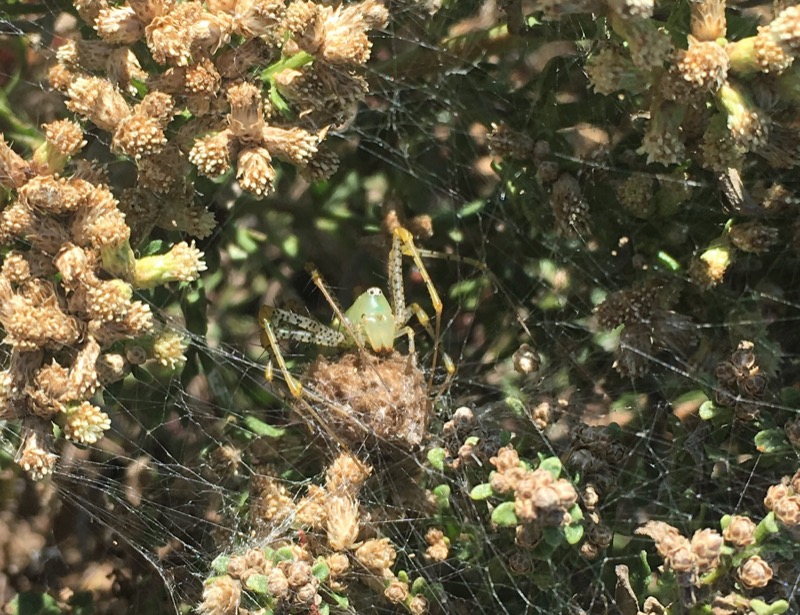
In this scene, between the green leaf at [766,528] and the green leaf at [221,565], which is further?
the green leaf at [221,565]

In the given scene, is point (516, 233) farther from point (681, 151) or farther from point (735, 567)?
point (735, 567)

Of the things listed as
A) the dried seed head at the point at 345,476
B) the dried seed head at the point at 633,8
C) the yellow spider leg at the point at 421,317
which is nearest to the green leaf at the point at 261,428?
the dried seed head at the point at 345,476

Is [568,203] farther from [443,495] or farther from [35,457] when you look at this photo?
[35,457]

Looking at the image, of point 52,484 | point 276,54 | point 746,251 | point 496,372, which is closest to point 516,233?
point 496,372

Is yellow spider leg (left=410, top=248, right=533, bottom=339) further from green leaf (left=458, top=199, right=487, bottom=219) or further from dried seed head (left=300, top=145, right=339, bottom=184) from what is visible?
dried seed head (left=300, top=145, right=339, bottom=184)

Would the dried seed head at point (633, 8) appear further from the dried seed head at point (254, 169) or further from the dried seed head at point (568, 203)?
the dried seed head at point (254, 169)

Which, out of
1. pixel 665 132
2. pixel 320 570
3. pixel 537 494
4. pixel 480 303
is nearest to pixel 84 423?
pixel 320 570
